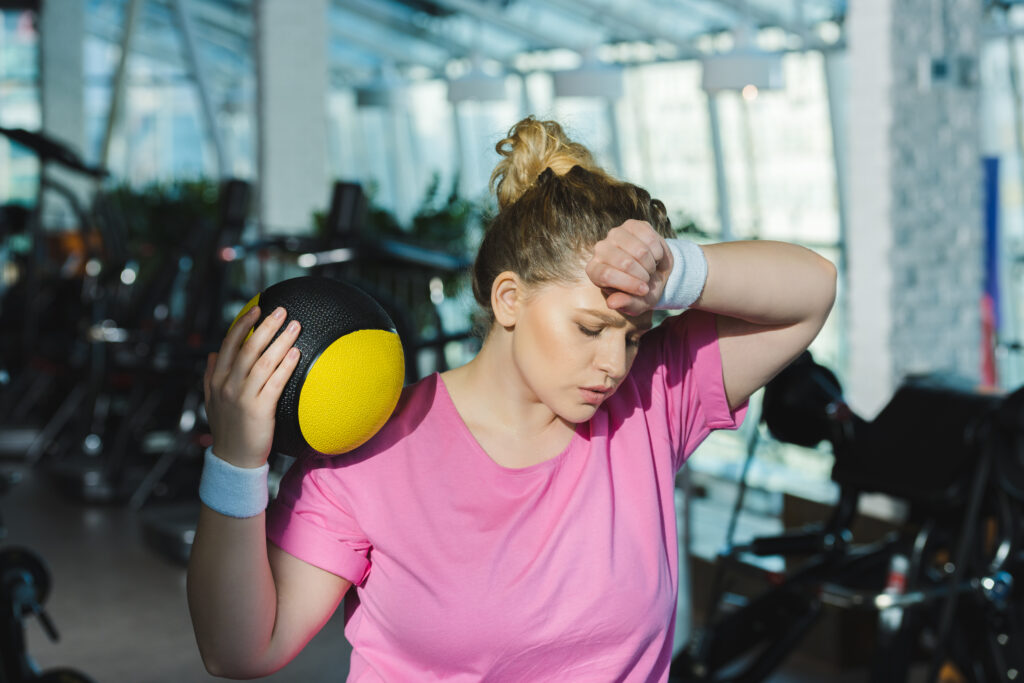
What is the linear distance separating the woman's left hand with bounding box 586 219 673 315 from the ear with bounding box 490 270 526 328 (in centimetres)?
11

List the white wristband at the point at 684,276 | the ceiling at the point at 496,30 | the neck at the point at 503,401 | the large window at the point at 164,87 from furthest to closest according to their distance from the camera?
the large window at the point at 164,87 → the ceiling at the point at 496,30 → the neck at the point at 503,401 → the white wristband at the point at 684,276

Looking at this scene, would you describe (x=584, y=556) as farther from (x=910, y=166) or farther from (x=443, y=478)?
(x=910, y=166)

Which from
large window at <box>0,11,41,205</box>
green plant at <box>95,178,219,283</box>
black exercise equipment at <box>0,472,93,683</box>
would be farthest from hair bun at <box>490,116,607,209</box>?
large window at <box>0,11,41,205</box>

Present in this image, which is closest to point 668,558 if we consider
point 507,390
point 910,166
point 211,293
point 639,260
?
point 507,390

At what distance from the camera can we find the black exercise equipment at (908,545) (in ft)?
7.03

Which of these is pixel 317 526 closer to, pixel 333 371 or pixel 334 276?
pixel 333 371

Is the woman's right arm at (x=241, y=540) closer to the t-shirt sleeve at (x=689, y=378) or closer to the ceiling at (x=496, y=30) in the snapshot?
the t-shirt sleeve at (x=689, y=378)

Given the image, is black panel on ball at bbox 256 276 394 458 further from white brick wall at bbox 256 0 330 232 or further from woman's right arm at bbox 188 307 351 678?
white brick wall at bbox 256 0 330 232

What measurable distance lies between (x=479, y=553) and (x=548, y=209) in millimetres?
374

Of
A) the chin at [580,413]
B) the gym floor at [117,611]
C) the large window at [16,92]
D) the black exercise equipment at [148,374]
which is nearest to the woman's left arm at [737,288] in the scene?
the chin at [580,413]

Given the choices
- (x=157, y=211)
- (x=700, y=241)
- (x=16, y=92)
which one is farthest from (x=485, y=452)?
(x=16, y=92)

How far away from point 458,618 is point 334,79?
16.0 meters

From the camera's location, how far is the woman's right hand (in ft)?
3.25

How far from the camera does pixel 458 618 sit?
3.68 ft
